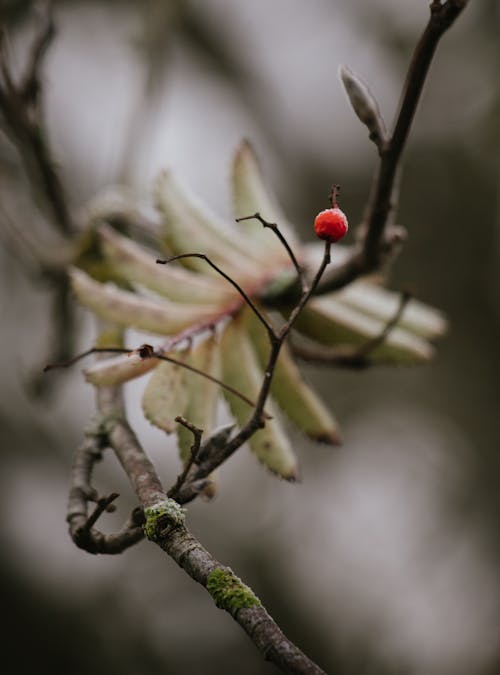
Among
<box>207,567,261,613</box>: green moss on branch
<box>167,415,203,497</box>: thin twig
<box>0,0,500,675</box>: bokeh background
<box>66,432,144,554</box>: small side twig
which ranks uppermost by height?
<box>167,415,203,497</box>: thin twig

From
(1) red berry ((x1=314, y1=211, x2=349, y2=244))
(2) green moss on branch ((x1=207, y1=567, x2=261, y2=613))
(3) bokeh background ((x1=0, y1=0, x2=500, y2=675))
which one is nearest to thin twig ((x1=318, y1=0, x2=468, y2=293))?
(1) red berry ((x1=314, y1=211, x2=349, y2=244))

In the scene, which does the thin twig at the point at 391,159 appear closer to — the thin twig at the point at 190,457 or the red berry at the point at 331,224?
the red berry at the point at 331,224

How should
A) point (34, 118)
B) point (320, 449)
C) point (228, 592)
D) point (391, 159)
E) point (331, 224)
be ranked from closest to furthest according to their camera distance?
point (228, 592)
point (331, 224)
point (391, 159)
point (34, 118)
point (320, 449)

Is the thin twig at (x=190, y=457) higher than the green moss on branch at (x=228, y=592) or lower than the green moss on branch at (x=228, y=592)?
higher

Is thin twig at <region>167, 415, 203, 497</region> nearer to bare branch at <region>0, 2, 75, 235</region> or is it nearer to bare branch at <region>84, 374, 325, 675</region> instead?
bare branch at <region>84, 374, 325, 675</region>

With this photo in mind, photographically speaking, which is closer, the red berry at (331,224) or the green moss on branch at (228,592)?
the green moss on branch at (228,592)

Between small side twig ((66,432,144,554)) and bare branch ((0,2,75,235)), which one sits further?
bare branch ((0,2,75,235))

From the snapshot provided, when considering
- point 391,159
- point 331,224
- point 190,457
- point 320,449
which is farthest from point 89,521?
point 320,449

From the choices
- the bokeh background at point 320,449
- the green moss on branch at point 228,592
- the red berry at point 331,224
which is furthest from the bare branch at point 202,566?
the bokeh background at point 320,449

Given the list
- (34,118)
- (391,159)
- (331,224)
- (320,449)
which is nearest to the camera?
(331,224)

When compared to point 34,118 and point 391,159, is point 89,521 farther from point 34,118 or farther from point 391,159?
point 34,118
